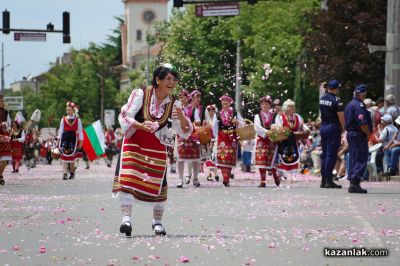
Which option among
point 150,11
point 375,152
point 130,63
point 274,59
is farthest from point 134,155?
point 150,11

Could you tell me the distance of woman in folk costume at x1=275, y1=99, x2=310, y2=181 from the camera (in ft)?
75.7

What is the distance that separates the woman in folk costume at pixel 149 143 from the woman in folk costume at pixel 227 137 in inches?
438

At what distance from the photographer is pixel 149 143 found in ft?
40.7

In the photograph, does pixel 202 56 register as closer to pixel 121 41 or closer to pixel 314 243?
pixel 314 243

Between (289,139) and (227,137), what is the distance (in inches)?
53.9

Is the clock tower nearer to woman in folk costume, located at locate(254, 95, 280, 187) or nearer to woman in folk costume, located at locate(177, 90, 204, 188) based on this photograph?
woman in folk costume, located at locate(177, 90, 204, 188)

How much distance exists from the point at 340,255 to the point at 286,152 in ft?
43.8

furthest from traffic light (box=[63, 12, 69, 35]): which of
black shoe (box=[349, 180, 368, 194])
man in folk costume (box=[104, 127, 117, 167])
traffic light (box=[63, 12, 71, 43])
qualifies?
black shoe (box=[349, 180, 368, 194])

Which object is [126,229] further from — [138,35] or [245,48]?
[138,35]

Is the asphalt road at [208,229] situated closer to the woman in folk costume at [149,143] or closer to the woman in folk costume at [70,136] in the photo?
the woman in folk costume at [149,143]

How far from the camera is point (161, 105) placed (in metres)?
12.5

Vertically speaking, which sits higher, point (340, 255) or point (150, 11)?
point (150, 11)

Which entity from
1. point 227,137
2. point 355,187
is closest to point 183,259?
point 355,187

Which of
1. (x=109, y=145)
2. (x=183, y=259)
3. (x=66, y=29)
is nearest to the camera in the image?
(x=183, y=259)
